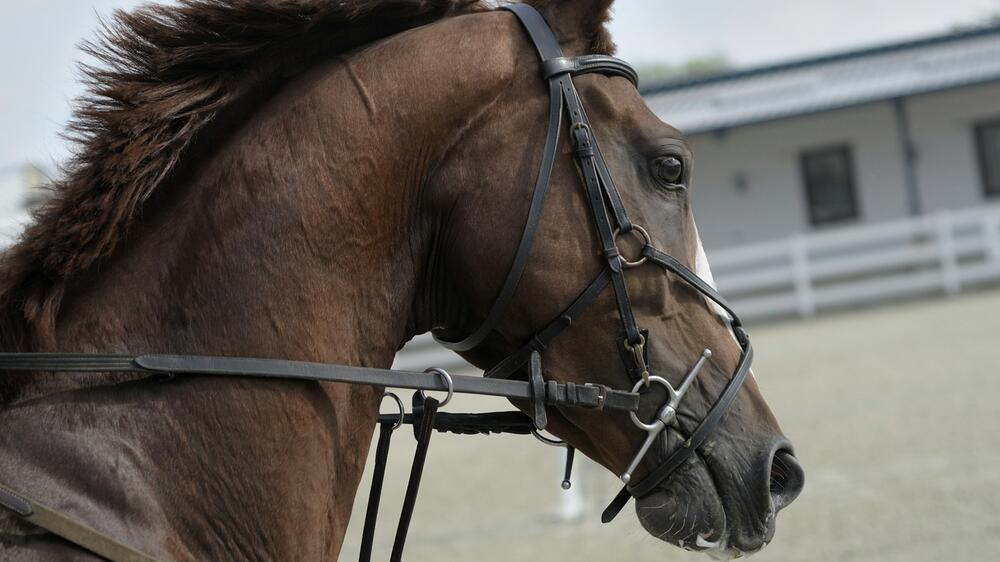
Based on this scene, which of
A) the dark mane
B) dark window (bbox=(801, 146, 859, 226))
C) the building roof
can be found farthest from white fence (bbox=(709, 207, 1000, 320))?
the dark mane

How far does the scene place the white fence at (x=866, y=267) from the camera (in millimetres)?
20953

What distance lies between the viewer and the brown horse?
2.08 m

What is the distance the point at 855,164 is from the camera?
25.7 m

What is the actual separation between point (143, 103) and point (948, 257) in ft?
69.5

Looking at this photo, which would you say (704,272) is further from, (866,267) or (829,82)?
(829,82)

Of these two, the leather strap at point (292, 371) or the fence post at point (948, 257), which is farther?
the fence post at point (948, 257)

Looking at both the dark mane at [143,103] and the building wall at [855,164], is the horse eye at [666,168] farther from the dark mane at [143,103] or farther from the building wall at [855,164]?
the building wall at [855,164]

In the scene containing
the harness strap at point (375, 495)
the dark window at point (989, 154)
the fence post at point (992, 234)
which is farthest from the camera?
the dark window at point (989, 154)

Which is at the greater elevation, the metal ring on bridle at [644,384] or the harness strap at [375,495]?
the metal ring on bridle at [644,384]

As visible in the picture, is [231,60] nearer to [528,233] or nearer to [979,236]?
[528,233]

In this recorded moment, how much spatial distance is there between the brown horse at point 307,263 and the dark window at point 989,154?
82.7 ft

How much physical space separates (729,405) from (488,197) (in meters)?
0.75

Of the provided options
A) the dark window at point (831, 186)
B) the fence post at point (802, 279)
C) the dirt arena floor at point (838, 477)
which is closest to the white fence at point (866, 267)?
the fence post at point (802, 279)

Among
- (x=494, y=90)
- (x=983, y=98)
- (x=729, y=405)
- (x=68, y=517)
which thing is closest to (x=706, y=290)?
(x=729, y=405)
